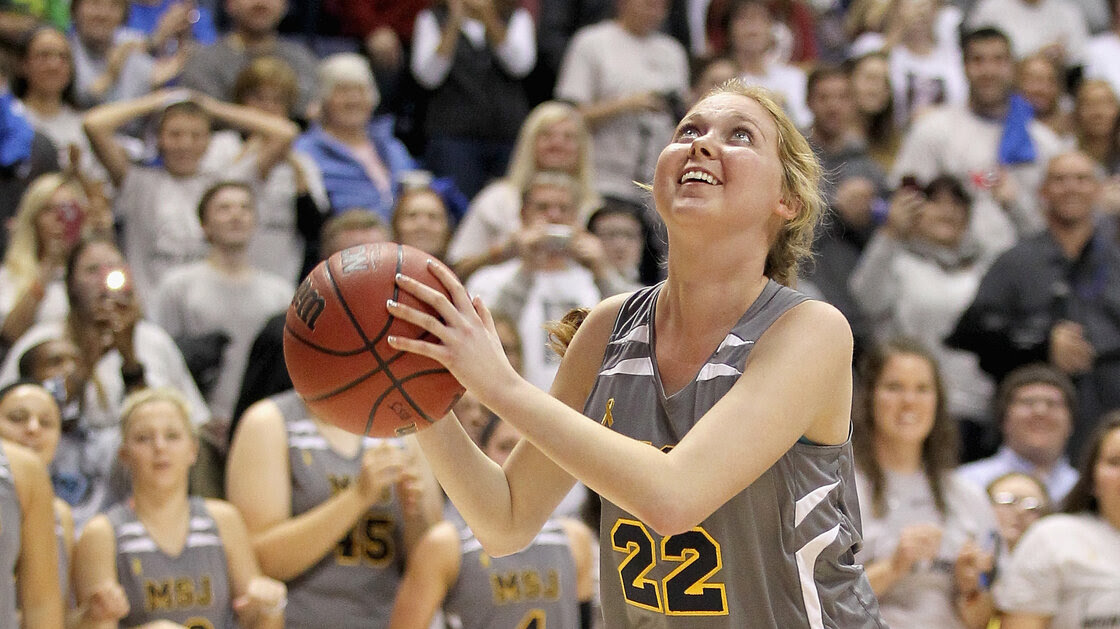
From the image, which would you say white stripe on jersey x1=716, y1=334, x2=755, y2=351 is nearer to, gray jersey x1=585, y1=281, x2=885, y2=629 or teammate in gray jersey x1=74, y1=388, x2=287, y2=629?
gray jersey x1=585, y1=281, x2=885, y2=629

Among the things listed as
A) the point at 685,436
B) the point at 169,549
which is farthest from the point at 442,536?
the point at 685,436

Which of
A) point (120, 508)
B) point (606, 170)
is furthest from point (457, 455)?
point (606, 170)

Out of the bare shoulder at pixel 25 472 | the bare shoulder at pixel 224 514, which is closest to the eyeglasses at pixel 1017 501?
the bare shoulder at pixel 224 514

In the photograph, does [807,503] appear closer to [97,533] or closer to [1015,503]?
[97,533]

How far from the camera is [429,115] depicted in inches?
342

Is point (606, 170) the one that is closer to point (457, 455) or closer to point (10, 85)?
point (10, 85)

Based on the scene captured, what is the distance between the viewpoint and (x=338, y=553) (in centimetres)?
485

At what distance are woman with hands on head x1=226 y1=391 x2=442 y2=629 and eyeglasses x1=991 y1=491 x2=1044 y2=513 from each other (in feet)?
7.72

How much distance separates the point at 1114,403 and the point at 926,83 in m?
2.95

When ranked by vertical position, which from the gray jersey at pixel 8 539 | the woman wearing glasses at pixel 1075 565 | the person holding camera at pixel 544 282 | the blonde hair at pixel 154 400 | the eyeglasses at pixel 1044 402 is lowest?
the woman wearing glasses at pixel 1075 565

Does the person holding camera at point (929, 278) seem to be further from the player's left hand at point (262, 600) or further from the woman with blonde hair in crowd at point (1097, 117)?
the player's left hand at point (262, 600)

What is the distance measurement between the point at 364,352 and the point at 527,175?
497cm

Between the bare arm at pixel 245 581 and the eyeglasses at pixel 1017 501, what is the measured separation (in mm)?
2888

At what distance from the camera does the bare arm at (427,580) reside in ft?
15.6
